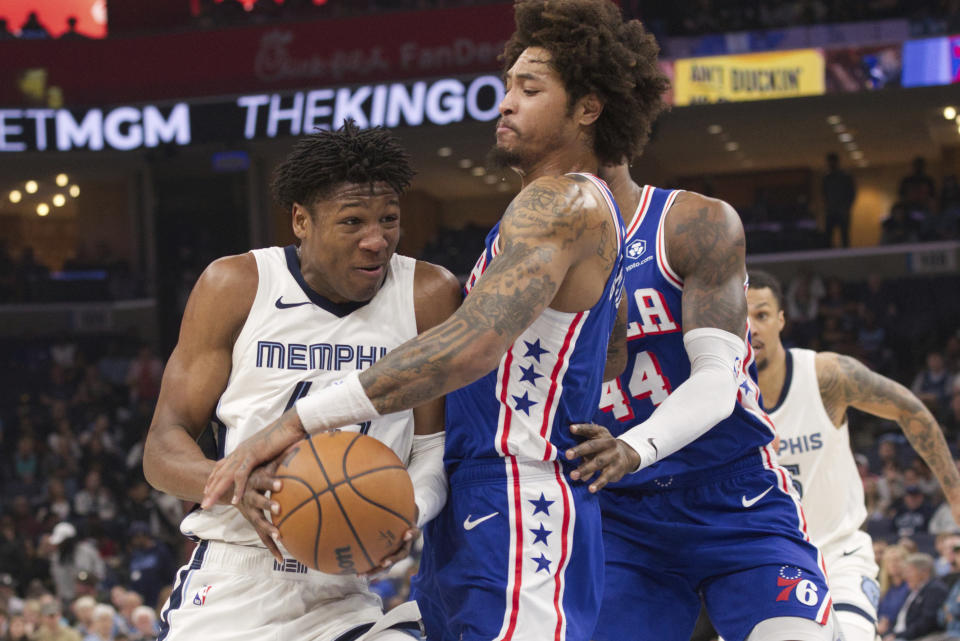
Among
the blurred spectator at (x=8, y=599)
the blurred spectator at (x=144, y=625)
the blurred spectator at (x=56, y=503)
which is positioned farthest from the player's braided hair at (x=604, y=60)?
the blurred spectator at (x=56, y=503)

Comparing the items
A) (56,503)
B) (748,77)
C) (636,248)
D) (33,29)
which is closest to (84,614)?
(56,503)

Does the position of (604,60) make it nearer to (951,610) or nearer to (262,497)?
(262,497)

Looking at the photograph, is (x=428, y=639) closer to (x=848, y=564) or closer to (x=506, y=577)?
(x=506, y=577)

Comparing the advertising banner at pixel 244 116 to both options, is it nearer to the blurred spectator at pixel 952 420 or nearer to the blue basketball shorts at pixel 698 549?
the blurred spectator at pixel 952 420

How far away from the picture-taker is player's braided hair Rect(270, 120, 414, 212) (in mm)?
3111

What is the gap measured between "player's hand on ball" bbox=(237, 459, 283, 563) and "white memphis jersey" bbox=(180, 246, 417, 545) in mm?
435

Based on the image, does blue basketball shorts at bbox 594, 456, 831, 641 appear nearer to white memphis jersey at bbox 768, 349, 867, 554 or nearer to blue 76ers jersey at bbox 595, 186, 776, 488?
blue 76ers jersey at bbox 595, 186, 776, 488

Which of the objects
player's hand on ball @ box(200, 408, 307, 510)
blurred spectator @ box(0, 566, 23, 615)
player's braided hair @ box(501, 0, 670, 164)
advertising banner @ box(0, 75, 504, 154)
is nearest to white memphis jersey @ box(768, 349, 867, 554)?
player's braided hair @ box(501, 0, 670, 164)

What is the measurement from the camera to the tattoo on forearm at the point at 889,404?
5.13 metres

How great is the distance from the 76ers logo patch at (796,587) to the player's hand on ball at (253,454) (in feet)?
4.92

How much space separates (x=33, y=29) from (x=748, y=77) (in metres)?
11.5

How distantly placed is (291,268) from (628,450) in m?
1.06

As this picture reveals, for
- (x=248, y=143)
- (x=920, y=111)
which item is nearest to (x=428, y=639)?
(x=248, y=143)

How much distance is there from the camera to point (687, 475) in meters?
3.56
